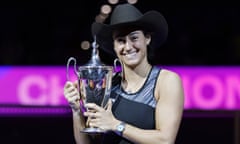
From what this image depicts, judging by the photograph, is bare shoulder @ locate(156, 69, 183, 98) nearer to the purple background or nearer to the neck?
the neck

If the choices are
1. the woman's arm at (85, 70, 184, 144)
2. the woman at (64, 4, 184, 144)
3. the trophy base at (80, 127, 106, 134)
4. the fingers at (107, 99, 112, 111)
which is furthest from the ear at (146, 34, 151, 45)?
the trophy base at (80, 127, 106, 134)

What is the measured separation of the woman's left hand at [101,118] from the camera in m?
1.97

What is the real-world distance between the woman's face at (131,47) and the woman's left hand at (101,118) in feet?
0.73

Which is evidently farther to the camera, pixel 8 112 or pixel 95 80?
pixel 8 112

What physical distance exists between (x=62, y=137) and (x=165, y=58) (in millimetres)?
2645

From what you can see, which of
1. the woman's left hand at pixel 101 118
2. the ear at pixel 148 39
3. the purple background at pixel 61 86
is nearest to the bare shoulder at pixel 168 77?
the ear at pixel 148 39

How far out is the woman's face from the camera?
2.12 metres

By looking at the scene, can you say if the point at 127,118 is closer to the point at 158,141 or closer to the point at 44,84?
the point at 158,141

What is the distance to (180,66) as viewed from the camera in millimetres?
5488

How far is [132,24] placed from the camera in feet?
6.98

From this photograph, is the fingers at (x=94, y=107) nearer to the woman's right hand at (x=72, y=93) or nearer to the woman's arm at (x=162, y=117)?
the woman's arm at (x=162, y=117)

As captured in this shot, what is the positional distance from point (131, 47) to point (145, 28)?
0.11 meters

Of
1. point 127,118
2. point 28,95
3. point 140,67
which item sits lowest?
point 28,95

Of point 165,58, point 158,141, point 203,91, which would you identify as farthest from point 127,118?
point 165,58
